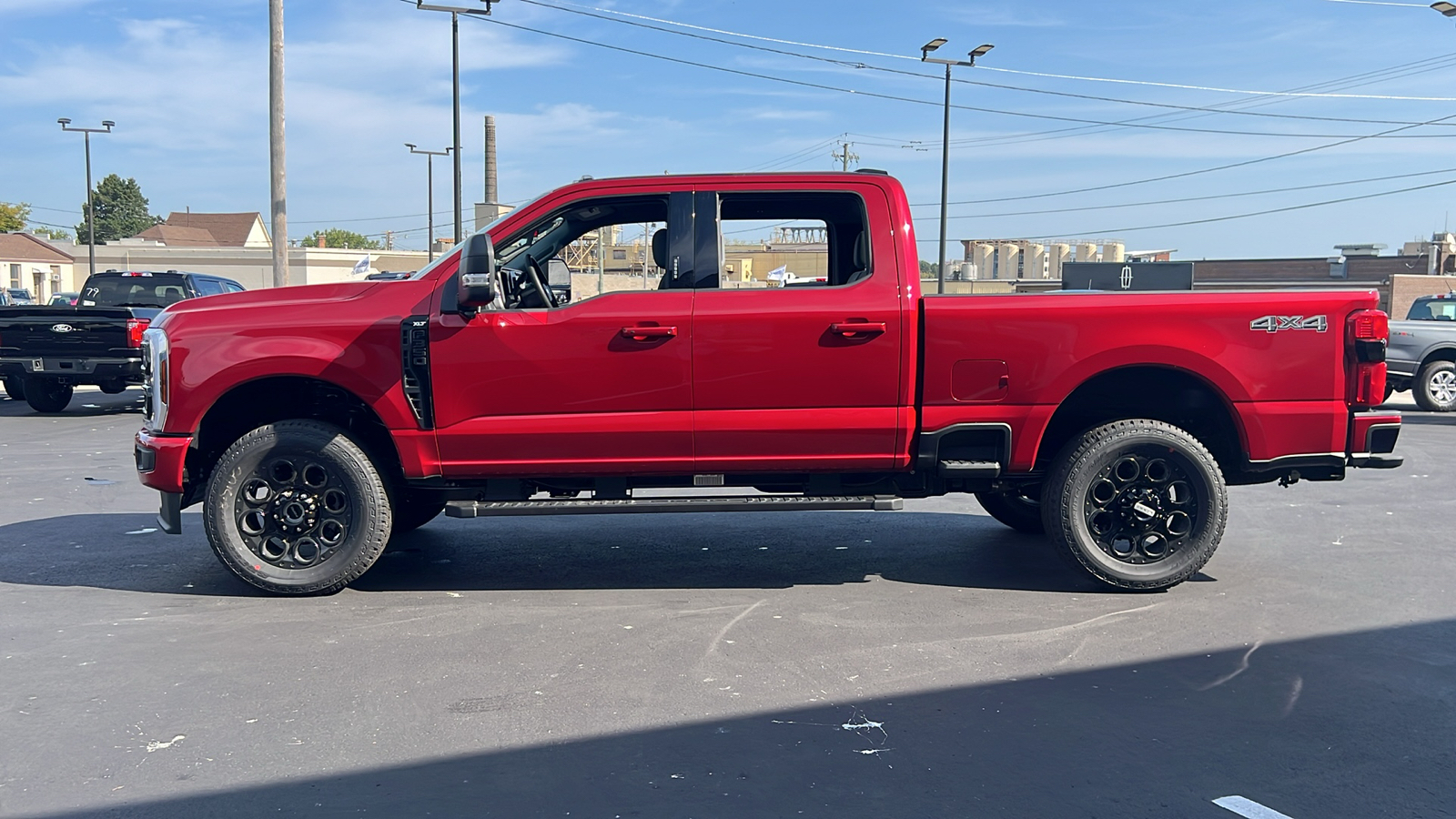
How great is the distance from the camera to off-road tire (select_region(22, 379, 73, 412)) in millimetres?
14570


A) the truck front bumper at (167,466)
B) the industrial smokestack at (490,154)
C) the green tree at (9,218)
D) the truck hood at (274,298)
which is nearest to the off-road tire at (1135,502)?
the truck hood at (274,298)

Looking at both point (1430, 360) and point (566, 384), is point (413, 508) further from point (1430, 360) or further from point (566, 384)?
point (1430, 360)

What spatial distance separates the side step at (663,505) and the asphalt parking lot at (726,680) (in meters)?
0.48

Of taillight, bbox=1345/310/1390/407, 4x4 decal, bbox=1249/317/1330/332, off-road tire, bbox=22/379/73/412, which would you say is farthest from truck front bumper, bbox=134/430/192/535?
off-road tire, bbox=22/379/73/412

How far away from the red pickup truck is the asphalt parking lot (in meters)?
0.50

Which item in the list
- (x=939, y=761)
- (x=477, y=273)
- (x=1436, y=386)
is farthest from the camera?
(x=1436, y=386)

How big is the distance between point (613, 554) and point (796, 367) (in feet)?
6.33

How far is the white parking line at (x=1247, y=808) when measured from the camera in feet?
10.9

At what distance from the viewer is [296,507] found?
5770mm

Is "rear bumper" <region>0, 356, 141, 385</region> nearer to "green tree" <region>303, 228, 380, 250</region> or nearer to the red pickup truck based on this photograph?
the red pickup truck

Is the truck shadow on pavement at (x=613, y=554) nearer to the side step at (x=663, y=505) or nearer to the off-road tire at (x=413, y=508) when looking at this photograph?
the off-road tire at (x=413, y=508)

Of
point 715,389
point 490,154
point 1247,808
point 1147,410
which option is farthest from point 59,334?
point 490,154

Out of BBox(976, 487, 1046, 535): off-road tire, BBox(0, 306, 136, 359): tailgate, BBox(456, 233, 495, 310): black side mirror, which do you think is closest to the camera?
BBox(456, 233, 495, 310): black side mirror

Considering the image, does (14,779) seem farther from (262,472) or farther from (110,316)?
(110,316)
